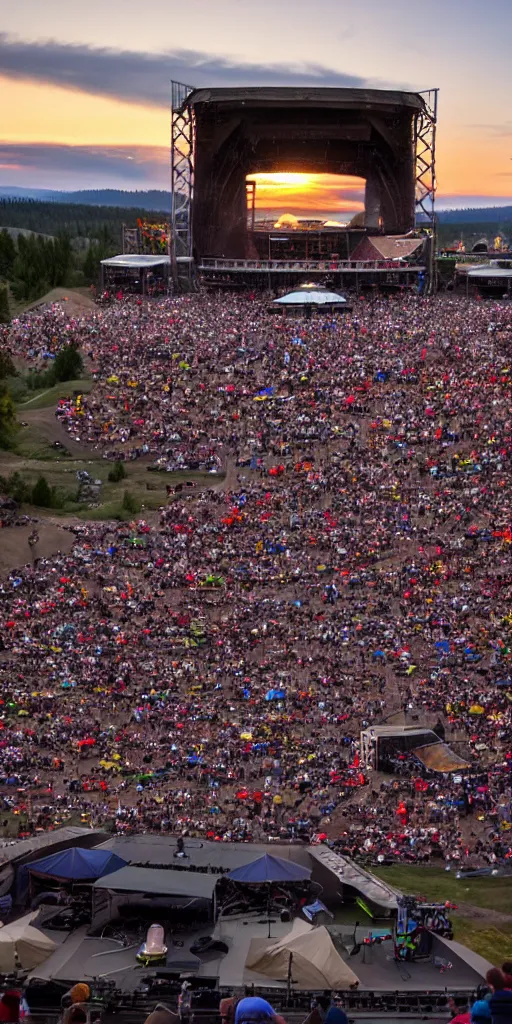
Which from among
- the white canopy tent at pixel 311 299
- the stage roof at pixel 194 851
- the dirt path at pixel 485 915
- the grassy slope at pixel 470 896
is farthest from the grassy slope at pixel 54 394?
the dirt path at pixel 485 915

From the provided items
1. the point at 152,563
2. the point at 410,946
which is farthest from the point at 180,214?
the point at 410,946

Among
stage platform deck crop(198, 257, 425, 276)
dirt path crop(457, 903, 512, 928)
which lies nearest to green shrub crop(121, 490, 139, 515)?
dirt path crop(457, 903, 512, 928)

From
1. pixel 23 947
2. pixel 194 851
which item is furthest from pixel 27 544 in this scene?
pixel 23 947

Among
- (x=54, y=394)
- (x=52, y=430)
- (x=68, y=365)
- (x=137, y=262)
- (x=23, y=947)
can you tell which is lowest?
(x=23, y=947)

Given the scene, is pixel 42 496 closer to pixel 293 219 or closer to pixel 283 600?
pixel 283 600

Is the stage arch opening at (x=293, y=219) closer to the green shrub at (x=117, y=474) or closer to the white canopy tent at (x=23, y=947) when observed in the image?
the green shrub at (x=117, y=474)
